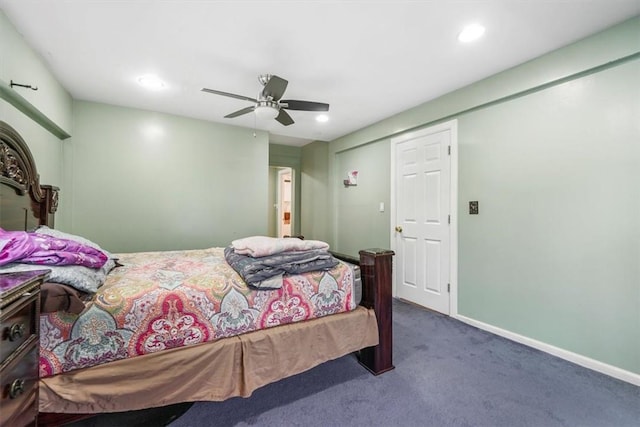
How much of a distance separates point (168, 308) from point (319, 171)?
4043mm

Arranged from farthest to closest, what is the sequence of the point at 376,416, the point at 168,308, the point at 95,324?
the point at 376,416, the point at 168,308, the point at 95,324

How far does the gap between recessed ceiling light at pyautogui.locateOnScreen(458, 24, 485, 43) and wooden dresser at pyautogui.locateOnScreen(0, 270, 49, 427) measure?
8.86 feet

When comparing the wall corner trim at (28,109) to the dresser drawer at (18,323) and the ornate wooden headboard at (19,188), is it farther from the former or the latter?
the dresser drawer at (18,323)

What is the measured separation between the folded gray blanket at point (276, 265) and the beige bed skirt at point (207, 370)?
0.98 ft

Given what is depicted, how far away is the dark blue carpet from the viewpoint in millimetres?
1458

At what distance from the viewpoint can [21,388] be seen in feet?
2.99

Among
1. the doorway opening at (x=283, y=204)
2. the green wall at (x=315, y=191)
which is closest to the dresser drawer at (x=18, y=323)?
the green wall at (x=315, y=191)

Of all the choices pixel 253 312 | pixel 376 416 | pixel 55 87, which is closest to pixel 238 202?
pixel 55 87

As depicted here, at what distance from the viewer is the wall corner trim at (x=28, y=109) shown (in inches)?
70.2

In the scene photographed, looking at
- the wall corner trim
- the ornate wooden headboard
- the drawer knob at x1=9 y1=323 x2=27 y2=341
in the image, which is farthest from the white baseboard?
the wall corner trim

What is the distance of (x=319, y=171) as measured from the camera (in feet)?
16.8

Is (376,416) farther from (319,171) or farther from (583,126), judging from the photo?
(319,171)

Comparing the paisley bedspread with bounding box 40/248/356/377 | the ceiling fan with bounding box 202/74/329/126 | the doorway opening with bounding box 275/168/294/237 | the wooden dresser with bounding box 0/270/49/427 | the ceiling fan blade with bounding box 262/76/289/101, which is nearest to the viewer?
the wooden dresser with bounding box 0/270/49/427

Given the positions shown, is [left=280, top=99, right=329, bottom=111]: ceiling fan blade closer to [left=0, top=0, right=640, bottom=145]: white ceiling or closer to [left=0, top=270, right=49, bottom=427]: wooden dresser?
[left=0, top=0, right=640, bottom=145]: white ceiling
